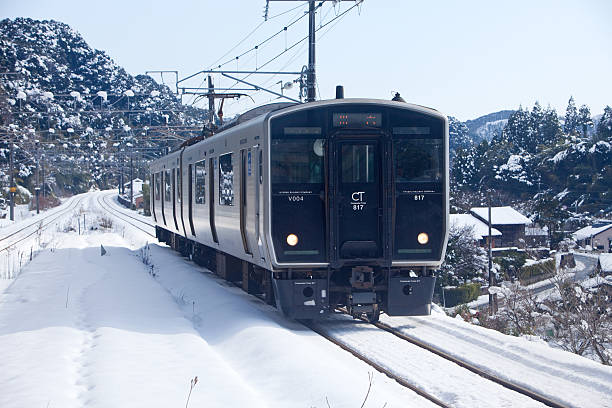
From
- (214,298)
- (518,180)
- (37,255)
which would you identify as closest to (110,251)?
(37,255)

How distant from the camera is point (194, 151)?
16781 mm

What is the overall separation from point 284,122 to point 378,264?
247cm

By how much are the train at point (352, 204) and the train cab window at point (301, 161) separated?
14 millimetres

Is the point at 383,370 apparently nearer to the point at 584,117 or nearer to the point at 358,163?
the point at 358,163

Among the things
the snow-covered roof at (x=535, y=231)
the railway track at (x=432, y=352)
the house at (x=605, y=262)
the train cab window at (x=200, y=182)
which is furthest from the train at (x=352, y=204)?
the snow-covered roof at (x=535, y=231)

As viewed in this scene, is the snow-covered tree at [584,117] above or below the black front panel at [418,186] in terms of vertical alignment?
above

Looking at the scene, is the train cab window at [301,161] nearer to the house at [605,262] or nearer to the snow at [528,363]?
the snow at [528,363]

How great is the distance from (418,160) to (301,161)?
173 centimetres

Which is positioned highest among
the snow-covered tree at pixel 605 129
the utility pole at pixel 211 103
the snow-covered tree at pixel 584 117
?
the snow-covered tree at pixel 584 117

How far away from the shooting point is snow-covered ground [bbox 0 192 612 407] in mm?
6543

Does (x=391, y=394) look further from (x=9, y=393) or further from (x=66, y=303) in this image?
(x=66, y=303)

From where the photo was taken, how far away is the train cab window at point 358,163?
33.9ft

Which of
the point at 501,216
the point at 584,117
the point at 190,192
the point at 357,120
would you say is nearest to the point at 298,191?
the point at 357,120

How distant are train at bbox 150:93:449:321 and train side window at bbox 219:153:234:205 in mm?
2108
